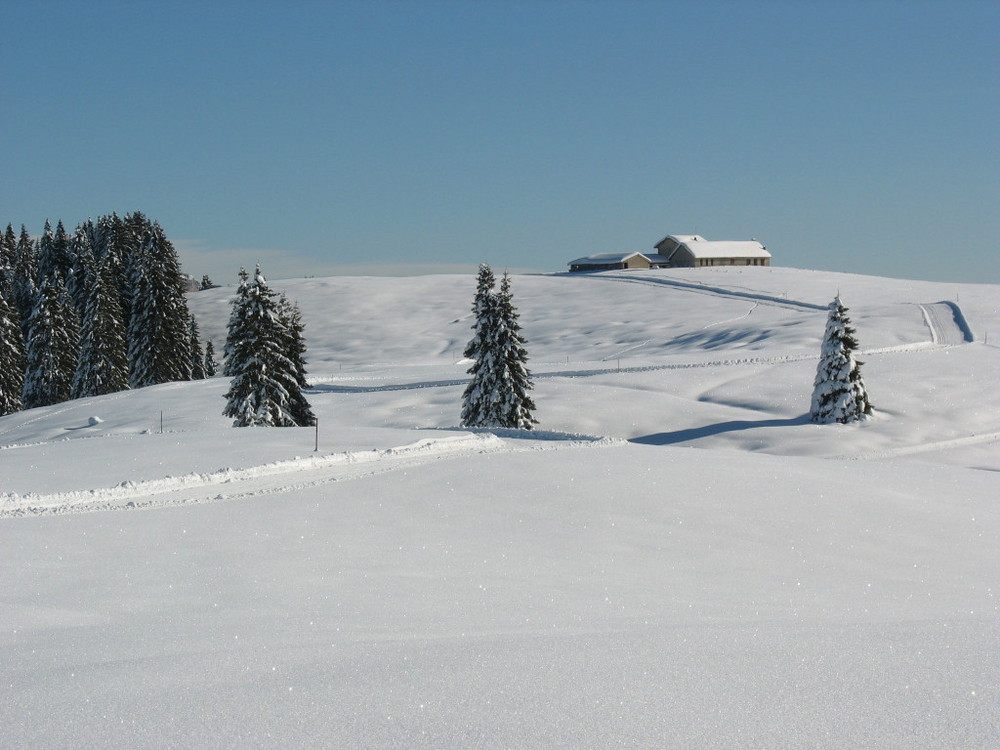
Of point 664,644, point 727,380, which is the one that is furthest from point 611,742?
point 727,380

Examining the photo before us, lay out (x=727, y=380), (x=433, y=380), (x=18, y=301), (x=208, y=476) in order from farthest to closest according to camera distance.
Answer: (x=18, y=301) < (x=433, y=380) < (x=727, y=380) < (x=208, y=476)

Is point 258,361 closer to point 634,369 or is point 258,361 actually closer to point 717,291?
point 634,369

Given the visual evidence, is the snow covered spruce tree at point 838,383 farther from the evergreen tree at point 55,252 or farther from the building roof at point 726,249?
the building roof at point 726,249

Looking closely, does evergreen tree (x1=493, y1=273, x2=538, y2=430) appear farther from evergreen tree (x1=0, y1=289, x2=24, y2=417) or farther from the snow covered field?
evergreen tree (x1=0, y1=289, x2=24, y2=417)

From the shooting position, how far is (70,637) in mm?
7137

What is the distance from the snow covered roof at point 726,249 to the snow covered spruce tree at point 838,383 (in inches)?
3637

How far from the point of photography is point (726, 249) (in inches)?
5123

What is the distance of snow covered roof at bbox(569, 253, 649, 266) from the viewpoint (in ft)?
440

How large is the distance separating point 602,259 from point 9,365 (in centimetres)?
9288

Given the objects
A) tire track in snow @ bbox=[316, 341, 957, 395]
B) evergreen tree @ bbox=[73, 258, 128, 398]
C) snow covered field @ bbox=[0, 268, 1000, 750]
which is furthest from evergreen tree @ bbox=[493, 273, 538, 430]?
evergreen tree @ bbox=[73, 258, 128, 398]

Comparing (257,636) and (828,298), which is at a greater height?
(828,298)

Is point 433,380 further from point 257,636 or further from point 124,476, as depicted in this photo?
point 257,636

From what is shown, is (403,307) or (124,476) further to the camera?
(403,307)

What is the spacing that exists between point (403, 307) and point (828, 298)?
43329mm
